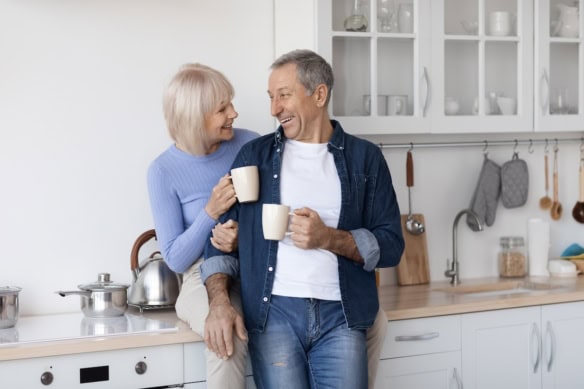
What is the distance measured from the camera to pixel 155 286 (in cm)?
320

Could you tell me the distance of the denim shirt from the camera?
9.30 feet

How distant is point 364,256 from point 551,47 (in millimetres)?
1516

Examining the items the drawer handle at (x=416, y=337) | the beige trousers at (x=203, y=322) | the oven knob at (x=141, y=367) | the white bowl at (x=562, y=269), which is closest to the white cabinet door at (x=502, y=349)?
the drawer handle at (x=416, y=337)

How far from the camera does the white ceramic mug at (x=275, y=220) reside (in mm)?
2719

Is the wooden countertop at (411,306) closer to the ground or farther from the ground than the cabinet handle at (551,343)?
farther from the ground

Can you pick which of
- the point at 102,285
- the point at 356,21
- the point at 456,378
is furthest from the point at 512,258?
the point at 102,285

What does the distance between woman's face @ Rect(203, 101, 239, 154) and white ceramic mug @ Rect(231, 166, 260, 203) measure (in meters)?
0.25

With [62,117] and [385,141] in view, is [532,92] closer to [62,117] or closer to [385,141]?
[385,141]

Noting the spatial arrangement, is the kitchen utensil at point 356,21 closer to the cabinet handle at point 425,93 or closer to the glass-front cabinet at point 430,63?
the glass-front cabinet at point 430,63

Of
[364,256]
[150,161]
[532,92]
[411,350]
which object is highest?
[532,92]

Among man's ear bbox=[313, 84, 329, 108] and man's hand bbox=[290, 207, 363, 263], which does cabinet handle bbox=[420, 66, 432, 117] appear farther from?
man's hand bbox=[290, 207, 363, 263]

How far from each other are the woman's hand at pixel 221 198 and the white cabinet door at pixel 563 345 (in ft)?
4.35

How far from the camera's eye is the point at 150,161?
3.43 meters

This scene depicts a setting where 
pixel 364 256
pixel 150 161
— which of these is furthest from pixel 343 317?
pixel 150 161
